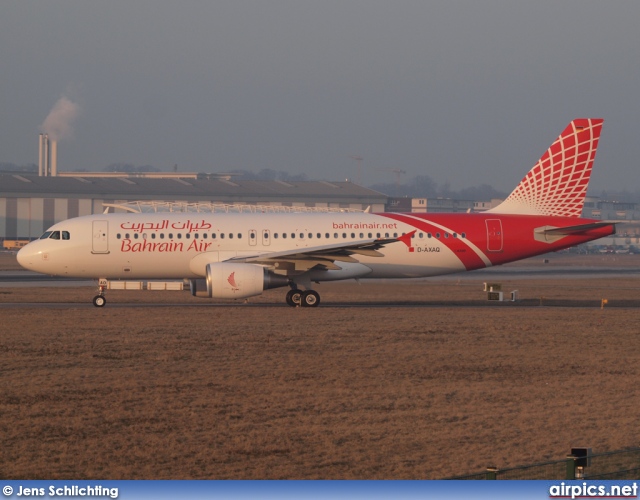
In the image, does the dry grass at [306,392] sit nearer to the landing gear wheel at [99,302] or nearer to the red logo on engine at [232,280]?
the red logo on engine at [232,280]

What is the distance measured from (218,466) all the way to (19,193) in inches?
4117

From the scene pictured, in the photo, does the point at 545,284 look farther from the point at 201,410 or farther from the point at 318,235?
the point at 201,410

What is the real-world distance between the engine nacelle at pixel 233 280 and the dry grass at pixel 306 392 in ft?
6.09

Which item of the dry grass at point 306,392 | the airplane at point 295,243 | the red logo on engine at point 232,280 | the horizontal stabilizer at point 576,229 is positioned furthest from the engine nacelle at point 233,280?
the horizontal stabilizer at point 576,229

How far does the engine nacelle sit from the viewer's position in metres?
32.4

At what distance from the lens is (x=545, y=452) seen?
12.9 m

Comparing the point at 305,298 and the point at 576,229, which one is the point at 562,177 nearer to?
the point at 576,229

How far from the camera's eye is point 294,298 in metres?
34.7

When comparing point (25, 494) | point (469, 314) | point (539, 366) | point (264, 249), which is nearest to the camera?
point (25, 494)

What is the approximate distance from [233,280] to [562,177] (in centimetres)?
1364

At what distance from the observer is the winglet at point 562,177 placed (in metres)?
37.2

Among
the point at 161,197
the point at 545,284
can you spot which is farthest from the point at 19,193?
the point at 545,284

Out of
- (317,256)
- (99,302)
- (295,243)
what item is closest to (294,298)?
(317,256)

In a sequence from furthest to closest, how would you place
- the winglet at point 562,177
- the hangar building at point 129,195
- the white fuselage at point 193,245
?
the hangar building at point 129,195 → the winglet at point 562,177 → the white fuselage at point 193,245
